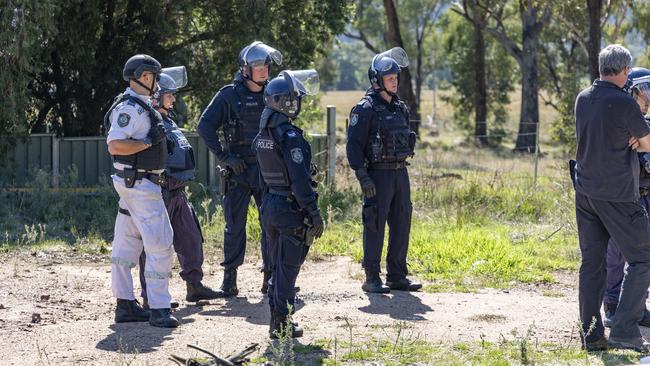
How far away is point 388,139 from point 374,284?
4.25 ft

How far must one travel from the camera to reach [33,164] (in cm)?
1470

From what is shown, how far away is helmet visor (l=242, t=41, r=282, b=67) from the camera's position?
8719 mm

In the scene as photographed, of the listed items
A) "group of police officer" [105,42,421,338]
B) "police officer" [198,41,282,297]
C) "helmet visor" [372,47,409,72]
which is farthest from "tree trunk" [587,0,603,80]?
"police officer" [198,41,282,297]

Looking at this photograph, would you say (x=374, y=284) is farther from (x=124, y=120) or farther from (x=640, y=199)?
(x=124, y=120)

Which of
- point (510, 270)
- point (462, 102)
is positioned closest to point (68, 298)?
point (510, 270)

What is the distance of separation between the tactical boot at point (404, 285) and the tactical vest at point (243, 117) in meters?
1.79

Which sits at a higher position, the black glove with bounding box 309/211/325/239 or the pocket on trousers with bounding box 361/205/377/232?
the black glove with bounding box 309/211/325/239

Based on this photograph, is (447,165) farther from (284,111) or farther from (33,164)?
(284,111)

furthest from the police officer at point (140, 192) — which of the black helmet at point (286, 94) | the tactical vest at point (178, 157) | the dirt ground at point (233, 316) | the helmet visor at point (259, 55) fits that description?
the helmet visor at point (259, 55)

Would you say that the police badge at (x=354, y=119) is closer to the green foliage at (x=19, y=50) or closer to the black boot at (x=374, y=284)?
the black boot at (x=374, y=284)

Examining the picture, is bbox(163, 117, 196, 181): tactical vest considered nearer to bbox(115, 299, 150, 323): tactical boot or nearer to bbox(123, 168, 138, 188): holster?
bbox(123, 168, 138, 188): holster

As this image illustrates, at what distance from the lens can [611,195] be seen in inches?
271

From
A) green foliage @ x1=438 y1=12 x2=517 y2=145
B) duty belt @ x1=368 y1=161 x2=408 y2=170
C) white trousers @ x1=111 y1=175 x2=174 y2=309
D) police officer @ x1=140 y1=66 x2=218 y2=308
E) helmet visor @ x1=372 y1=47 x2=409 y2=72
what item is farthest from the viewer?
green foliage @ x1=438 y1=12 x2=517 y2=145

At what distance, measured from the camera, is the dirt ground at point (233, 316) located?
7.17 metres
